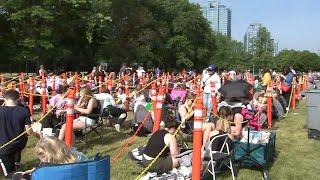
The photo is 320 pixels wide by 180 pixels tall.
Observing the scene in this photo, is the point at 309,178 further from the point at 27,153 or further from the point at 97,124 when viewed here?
the point at 27,153

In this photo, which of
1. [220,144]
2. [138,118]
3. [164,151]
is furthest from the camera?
[138,118]

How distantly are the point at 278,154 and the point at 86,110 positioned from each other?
4.11m

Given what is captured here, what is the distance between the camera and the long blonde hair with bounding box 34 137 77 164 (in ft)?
15.8

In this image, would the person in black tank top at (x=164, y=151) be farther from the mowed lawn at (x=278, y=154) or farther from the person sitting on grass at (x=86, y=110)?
the person sitting on grass at (x=86, y=110)

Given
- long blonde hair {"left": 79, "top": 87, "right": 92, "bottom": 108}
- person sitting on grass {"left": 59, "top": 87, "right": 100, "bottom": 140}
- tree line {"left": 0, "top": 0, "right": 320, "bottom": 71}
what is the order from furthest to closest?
tree line {"left": 0, "top": 0, "right": 320, "bottom": 71} < long blonde hair {"left": 79, "top": 87, "right": 92, "bottom": 108} < person sitting on grass {"left": 59, "top": 87, "right": 100, "bottom": 140}

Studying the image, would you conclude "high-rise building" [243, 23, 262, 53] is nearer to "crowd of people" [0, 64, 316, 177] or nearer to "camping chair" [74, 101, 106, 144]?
"crowd of people" [0, 64, 316, 177]

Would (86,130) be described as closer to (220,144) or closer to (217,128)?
(217,128)

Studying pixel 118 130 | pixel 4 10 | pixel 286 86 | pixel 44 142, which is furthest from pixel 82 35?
pixel 44 142

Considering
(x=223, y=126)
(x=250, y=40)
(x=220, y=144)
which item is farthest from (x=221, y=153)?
(x=250, y=40)

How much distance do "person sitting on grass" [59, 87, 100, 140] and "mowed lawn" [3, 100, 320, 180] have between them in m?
0.54

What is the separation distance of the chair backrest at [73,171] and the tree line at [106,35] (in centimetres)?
4181

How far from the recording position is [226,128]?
877cm

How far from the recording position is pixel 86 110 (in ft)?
36.0

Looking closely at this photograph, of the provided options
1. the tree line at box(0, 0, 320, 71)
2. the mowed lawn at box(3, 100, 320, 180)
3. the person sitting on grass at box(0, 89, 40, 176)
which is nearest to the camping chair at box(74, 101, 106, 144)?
the mowed lawn at box(3, 100, 320, 180)
